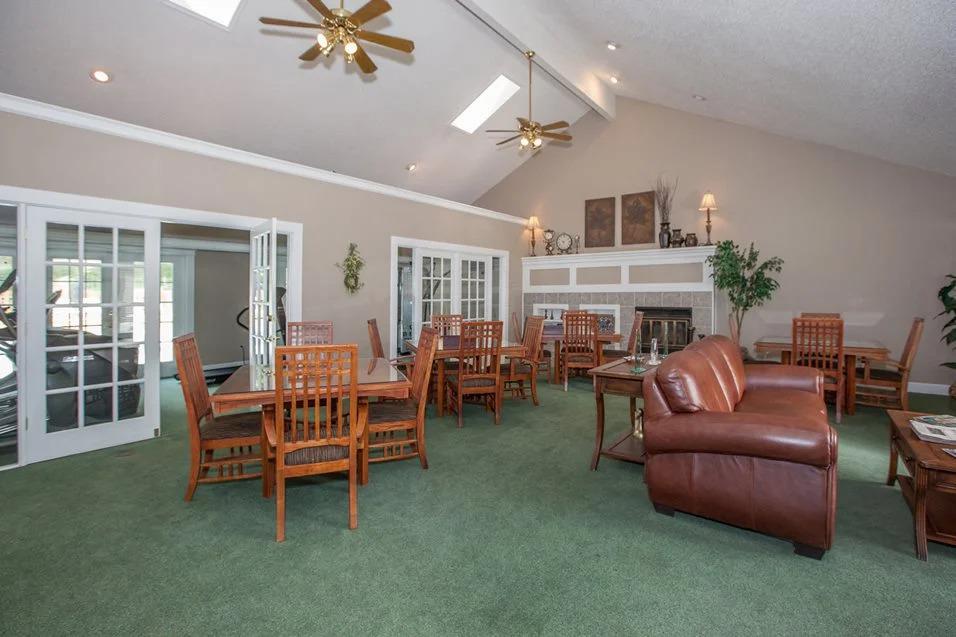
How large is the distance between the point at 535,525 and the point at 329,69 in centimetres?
486

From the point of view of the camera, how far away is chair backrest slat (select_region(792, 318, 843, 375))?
4262mm

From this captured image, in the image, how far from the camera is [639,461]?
2.99 meters

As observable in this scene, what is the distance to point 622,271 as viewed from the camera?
719cm

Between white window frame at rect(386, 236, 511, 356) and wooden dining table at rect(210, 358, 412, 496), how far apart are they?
206 cm

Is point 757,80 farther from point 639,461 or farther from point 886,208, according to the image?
point 639,461

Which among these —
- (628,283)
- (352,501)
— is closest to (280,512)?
(352,501)

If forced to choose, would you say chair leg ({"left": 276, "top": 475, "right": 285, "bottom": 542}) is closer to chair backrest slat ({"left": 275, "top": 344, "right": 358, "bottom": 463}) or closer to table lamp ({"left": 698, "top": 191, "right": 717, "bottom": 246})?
chair backrest slat ({"left": 275, "top": 344, "right": 358, "bottom": 463})

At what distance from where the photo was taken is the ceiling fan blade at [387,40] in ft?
9.89

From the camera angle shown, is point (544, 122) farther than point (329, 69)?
Yes

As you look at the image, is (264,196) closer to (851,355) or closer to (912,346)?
(851,355)

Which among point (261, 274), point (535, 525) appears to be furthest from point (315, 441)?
point (261, 274)

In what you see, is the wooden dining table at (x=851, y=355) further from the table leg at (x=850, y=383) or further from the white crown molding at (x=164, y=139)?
the white crown molding at (x=164, y=139)

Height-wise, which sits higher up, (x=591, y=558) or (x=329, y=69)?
(x=329, y=69)

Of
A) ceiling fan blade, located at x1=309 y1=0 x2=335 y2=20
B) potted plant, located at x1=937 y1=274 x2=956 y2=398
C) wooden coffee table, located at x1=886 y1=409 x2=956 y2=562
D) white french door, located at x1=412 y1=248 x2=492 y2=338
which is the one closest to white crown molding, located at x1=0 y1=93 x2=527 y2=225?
white french door, located at x1=412 y1=248 x2=492 y2=338
